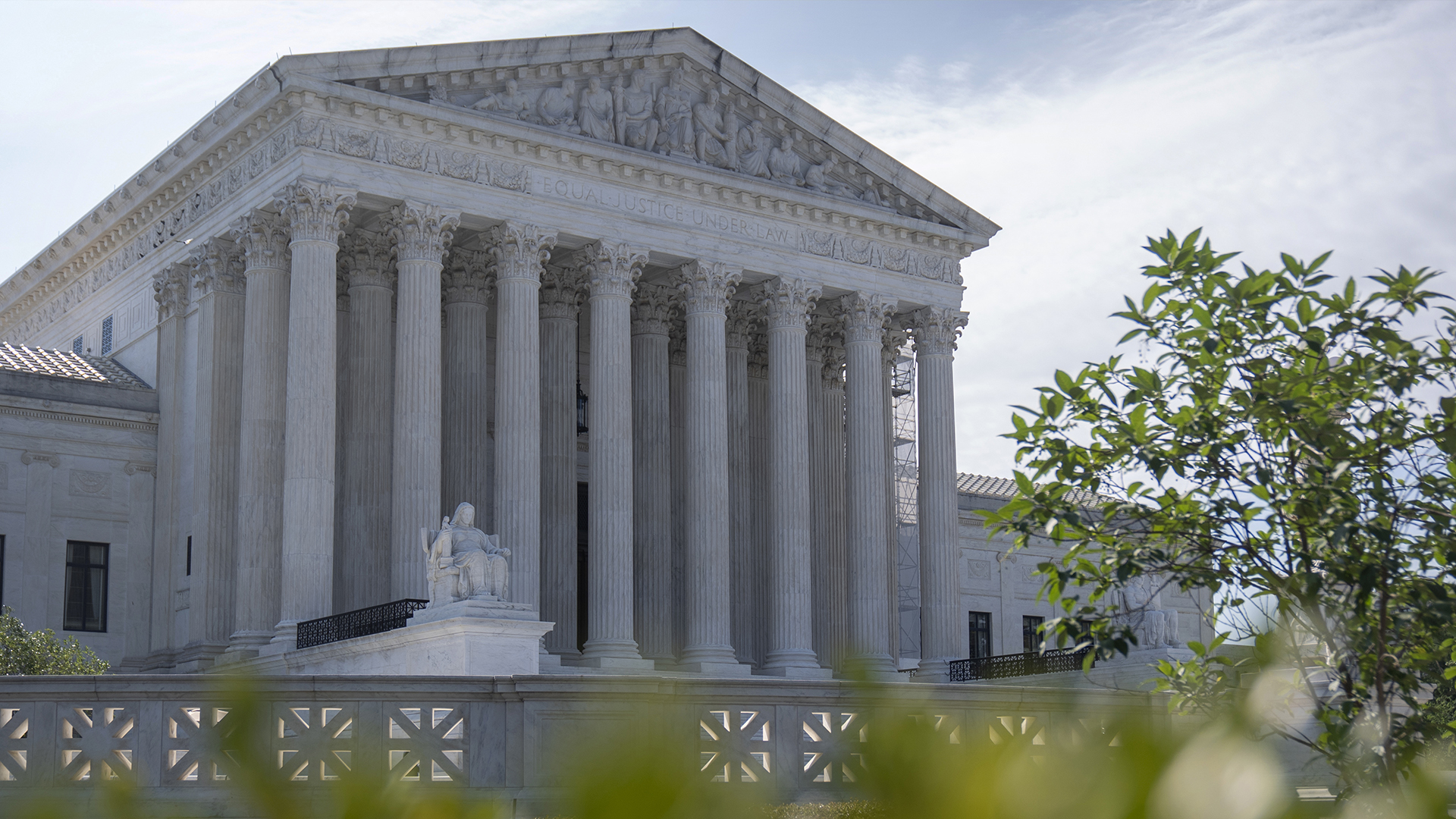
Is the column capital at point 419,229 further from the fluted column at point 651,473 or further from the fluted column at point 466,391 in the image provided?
the fluted column at point 651,473

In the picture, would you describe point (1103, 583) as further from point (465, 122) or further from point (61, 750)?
point (465, 122)

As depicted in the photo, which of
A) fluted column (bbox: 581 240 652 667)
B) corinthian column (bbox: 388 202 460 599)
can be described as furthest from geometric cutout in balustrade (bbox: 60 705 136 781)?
fluted column (bbox: 581 240 652 667)

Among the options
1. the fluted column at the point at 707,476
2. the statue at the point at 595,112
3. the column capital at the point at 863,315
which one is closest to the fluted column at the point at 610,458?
the fluted column at the point at 707,476

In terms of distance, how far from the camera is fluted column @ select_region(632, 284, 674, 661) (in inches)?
1766

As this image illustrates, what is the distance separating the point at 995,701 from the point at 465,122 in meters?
24.3

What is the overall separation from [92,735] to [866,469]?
102 ft

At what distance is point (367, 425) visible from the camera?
4116 cm

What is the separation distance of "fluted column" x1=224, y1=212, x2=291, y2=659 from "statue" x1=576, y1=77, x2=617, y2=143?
26.4 feet

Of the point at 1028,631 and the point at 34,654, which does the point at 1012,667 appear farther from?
the point at 34,654

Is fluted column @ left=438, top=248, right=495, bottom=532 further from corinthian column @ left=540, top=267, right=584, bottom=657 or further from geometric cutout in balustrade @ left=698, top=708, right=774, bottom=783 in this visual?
geometric cutout in balustrade @ left=698, top=708, right=774, bottom=783

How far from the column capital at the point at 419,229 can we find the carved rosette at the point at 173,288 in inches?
266

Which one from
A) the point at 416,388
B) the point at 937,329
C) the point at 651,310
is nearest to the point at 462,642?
the point at 416,388

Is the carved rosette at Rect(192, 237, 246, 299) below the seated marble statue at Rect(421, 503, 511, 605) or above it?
above

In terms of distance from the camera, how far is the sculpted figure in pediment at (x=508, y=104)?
3953 centimetres
